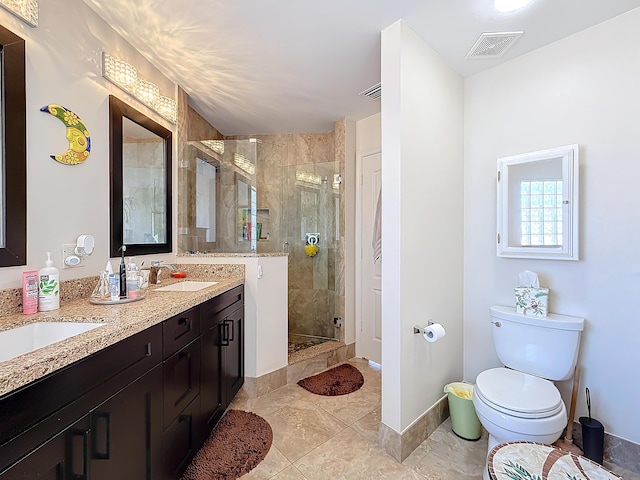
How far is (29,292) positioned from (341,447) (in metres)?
1.77

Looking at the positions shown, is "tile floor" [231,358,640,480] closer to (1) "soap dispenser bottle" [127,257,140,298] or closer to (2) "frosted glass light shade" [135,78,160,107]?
(1) "soap dispenser bottle" [127,257,140,298]

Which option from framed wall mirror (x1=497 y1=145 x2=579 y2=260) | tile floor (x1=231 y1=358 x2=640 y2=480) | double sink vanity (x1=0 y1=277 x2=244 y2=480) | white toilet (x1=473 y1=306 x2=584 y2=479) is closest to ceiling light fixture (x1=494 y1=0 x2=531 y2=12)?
framed wall mirror (x1=497 y1=145 x2=579 y2=260)

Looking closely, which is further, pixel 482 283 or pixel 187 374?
pixel 482 283

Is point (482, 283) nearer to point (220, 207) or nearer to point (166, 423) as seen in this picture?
point (166, 423)

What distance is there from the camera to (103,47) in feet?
5.63

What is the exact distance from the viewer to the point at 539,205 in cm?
191

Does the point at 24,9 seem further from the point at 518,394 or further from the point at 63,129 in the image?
the point at 518,394

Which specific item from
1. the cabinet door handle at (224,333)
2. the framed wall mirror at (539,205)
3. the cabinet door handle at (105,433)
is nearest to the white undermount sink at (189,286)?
the cabinet door handle at (224,333)

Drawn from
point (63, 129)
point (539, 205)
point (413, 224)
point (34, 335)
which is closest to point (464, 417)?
point (413, 224)

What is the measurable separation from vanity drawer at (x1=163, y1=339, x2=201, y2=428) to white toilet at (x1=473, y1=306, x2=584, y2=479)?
149cm

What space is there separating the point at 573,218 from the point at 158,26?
104 inches

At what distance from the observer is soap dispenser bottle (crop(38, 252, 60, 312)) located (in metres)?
1.30

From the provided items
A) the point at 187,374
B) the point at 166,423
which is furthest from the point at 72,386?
the point at 187,374

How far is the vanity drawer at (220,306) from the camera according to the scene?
175 centimetres
